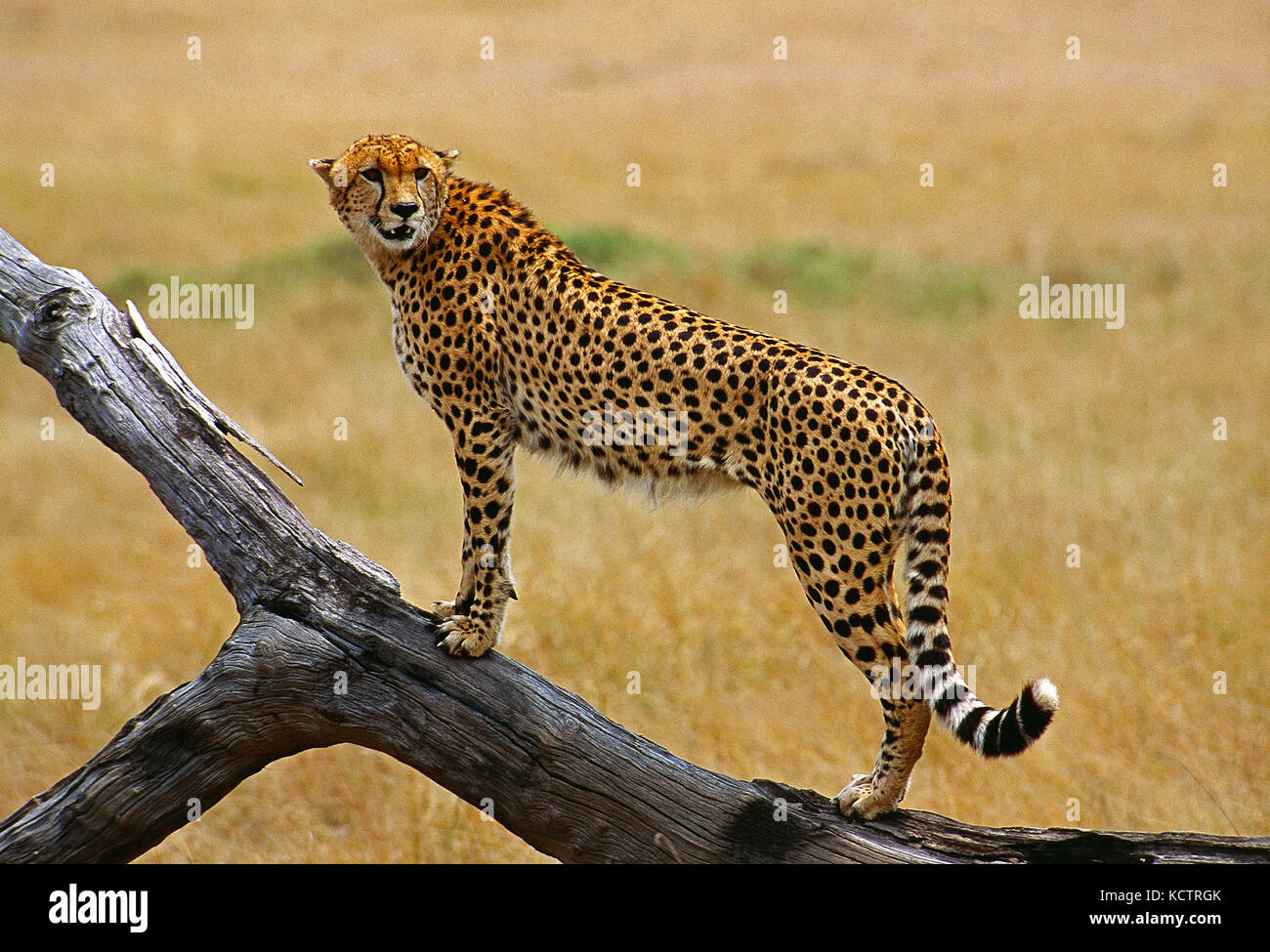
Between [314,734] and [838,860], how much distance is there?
5.43 feet

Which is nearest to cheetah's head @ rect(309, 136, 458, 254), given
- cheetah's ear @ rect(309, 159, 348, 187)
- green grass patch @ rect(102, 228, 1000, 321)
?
cheetah's ear @ rect(309, 159, 348, 187)

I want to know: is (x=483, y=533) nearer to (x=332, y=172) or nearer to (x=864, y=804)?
(x=332, y=172)

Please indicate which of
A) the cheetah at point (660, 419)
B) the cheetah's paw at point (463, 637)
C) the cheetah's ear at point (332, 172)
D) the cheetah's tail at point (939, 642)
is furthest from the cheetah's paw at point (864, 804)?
the cheetah's ear at point (332, 172)

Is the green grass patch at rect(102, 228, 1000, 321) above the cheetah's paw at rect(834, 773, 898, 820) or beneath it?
above

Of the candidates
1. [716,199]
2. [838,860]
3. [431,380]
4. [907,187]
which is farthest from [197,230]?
[838,860]

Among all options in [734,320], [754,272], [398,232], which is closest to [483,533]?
[398,232]

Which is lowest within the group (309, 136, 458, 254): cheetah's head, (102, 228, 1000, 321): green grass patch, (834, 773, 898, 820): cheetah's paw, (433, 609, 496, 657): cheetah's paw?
(834, 773, 898, 820): cheetah's paw

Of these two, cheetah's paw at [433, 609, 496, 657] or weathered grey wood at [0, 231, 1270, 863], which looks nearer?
weathered grey wood at [0, 231, 1270, 863]

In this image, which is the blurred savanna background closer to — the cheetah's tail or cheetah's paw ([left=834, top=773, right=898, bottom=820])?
cheetah's paw ([left=834, top=773, right=898, bottom=820])

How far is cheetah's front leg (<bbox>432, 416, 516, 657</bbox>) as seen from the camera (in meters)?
4.45

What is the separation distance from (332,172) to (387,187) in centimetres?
18

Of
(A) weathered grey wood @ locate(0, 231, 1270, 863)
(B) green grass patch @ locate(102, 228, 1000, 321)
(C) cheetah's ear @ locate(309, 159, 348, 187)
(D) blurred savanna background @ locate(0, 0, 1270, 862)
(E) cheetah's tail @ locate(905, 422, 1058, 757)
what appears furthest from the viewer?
(B) green grass patch @ locate(102, 228, 1000, 321)

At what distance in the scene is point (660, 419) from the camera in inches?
163

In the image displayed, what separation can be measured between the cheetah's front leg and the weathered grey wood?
0.10 meters
